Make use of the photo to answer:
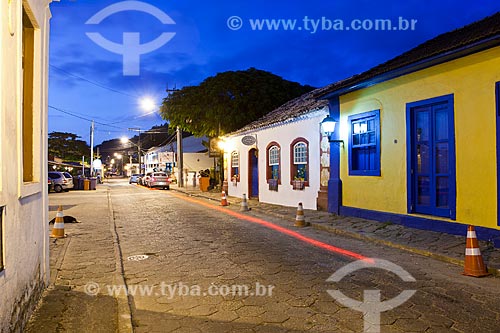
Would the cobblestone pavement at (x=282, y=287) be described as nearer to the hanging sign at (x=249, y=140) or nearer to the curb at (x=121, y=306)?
the curb at (x=121, y=306)

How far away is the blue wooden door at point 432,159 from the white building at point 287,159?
13.2 feet

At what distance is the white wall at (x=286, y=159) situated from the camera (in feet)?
48.3

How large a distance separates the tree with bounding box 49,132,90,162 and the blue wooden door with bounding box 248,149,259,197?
2140 inches

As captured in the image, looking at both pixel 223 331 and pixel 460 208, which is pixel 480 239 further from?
pixel 223 331

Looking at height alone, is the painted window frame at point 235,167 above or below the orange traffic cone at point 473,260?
above

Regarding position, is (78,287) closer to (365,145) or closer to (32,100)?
(32,100)

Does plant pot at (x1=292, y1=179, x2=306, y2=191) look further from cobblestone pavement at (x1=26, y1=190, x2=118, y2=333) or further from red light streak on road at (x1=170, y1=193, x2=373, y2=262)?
cobblestone pavement at (x1=26, y1=190, x2=118, y2=333)

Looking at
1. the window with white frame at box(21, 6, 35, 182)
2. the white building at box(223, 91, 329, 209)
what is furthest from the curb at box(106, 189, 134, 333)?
the white building at box(223, 91, 329, 209)

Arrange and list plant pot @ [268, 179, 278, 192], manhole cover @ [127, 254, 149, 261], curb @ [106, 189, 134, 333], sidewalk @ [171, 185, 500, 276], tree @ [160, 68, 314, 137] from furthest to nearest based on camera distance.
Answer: tree @ [160, 68, 314, 137], plant pot @ [268, 179, 278, 192], manhole cover @ [127, 254, 149, 261], sidewalk @ [171, 185, 500, 276], curb @ [106, 189, 134, 333]

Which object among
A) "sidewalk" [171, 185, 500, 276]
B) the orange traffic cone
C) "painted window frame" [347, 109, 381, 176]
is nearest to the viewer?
the orange traffic cone

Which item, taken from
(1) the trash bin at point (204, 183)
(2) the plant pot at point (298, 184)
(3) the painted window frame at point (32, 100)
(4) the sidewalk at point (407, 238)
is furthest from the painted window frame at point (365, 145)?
(1) the trash bin at point (204, 183)

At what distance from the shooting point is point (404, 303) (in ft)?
16.0

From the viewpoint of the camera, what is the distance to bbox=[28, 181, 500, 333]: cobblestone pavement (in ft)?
14.1

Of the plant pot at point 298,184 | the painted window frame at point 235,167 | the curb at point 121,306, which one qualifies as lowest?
the curb at point 121,306
